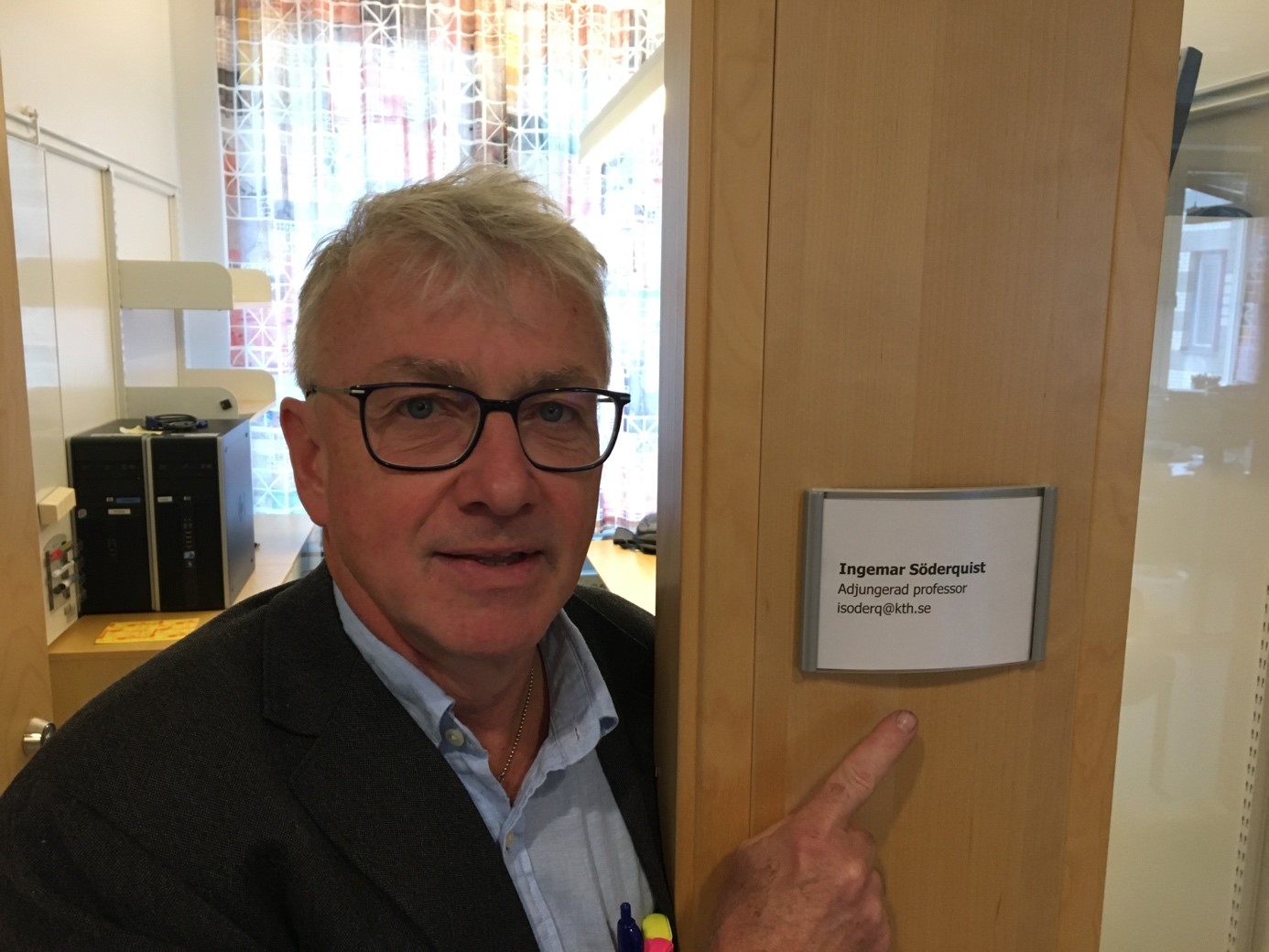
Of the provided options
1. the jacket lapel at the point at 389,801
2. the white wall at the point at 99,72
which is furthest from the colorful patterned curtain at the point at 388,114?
the jacket lapel at the point at 389,801

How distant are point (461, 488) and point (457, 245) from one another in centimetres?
22

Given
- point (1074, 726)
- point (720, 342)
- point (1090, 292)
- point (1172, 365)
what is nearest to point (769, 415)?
point (720, 342)

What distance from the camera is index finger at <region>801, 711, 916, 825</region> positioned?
0.77 meters

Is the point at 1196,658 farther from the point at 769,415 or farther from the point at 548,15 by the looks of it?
the point at 548,15

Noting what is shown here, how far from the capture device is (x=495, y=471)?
81 cm

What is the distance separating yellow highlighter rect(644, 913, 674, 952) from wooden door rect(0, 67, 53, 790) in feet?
3.42

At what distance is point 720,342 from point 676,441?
0.10 m

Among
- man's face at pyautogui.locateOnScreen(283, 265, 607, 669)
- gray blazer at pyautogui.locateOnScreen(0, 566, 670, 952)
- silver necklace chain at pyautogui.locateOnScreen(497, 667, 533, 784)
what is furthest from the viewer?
silver necklace chain at pyautogui.locateOnScreen(497, 667, 533, 784)

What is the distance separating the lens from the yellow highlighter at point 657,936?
0.82 m

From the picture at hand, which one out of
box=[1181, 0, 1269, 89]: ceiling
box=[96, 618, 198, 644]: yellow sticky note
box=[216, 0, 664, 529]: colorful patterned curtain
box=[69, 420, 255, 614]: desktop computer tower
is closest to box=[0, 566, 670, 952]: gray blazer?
box=[1181, 0, 1269, 89]: ceiling

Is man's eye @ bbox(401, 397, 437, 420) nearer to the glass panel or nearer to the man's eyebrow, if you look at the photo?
the man's eyebrow

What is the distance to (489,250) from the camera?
0.83 m

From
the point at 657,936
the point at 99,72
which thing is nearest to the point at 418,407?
the point at 657,936

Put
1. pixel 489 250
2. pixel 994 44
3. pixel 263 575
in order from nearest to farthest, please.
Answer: pixel 994 44
pixel 489 250
pixel 263 575
